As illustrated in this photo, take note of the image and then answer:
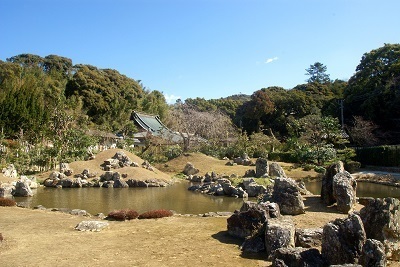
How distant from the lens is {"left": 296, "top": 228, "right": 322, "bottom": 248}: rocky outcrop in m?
7.43

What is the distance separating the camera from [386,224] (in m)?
6.80

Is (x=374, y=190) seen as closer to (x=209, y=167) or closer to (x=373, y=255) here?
(x=209, y=167)

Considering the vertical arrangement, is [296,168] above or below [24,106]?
below

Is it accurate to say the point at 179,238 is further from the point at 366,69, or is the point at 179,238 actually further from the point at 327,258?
the point at 366,69

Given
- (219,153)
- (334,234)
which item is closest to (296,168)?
(219,153)

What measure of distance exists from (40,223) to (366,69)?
38.1m

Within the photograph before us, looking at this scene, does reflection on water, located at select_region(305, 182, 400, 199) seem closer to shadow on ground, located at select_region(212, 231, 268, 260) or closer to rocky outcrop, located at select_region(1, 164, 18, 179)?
shadow on ground, located at select_region(212, 231, 268, 260)

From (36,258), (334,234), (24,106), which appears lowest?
(36,258)

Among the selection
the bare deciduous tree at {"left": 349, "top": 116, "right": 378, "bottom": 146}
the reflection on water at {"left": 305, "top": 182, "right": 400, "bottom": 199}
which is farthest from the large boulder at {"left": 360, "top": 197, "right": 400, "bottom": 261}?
the bare deciduous tree at {"left": 349, "top": 116, "right": 378, "bottom": 146}

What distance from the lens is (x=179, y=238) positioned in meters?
8.23

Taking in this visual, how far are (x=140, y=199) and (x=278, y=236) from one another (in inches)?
357

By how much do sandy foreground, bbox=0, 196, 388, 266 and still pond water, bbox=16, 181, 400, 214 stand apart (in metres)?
2.50

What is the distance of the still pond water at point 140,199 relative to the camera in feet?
43.4

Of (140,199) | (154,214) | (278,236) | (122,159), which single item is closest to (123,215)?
(154,214)
